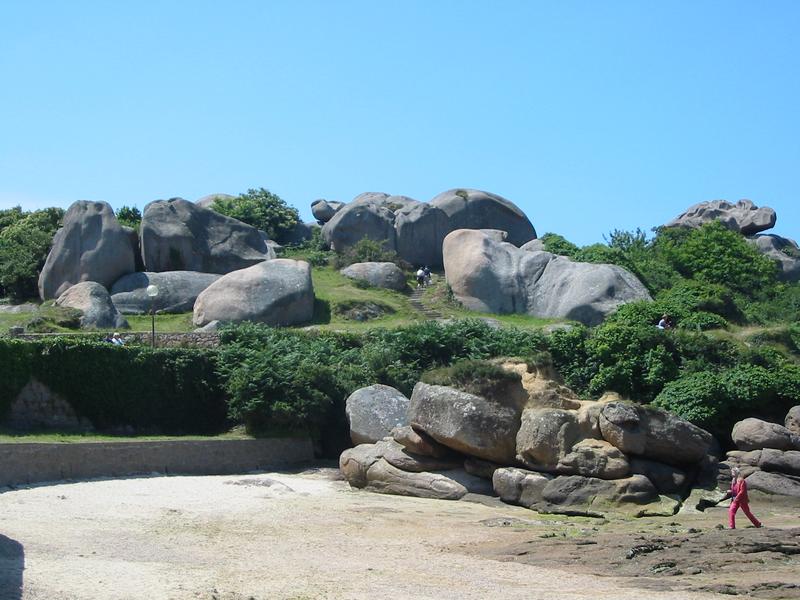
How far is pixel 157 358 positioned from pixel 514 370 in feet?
33.6

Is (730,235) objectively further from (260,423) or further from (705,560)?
(705,560)

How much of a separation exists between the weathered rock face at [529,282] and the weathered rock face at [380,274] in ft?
7.63

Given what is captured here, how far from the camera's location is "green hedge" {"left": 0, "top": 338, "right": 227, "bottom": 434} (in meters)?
27.4

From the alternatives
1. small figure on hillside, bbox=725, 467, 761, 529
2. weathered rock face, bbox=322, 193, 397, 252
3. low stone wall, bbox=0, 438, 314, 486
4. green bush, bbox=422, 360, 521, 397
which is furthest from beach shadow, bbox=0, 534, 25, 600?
weathered rock face, bbox=322, 193, 397, 252

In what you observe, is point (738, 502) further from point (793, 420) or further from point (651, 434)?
point (793, 420)

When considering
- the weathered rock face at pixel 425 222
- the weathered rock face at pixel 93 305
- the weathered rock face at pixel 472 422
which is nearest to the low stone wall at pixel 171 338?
the weathered rock face at pixel 93 305

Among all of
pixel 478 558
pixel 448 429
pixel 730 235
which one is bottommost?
pixel 478 558

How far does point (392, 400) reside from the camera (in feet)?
96.0

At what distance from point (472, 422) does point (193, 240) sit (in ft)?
84.9

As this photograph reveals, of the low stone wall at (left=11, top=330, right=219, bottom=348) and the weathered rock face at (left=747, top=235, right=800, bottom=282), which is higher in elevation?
the weathered rock face at (left=747, top=235, right=800, bottom=282)

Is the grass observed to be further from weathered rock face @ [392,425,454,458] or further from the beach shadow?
the beach shadow

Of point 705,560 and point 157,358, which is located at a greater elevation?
point 157,358

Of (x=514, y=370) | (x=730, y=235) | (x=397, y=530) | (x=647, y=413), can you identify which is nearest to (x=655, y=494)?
(x=647, y=413)

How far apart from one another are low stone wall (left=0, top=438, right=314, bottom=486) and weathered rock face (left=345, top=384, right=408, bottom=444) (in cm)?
179
